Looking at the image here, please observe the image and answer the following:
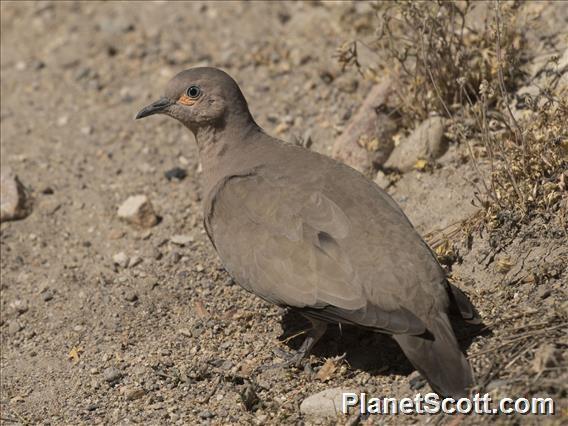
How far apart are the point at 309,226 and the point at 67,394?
1.92 metres

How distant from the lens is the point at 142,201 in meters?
6.85

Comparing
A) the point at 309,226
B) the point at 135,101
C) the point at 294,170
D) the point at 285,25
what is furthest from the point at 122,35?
the point at 309,226

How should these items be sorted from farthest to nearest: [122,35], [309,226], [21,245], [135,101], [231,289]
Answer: [122,35], [135,101], [21,245], [231,289], [309,226]

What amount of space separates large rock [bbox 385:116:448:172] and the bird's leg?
1.83 metres

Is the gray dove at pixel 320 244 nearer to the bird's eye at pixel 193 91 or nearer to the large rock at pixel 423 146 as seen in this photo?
the bird's eye at pixel 193 91

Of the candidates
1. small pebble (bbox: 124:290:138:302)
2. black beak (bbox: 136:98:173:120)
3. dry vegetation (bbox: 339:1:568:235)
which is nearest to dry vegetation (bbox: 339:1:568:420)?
dry vegetation (bbox: 339:1:568:235)

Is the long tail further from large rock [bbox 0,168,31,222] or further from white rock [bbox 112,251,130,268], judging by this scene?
large rock [bbox 0,168,31,222]

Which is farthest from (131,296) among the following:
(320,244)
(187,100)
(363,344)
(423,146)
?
(423,146)

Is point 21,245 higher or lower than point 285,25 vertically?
lower

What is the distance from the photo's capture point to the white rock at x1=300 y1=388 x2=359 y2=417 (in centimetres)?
458

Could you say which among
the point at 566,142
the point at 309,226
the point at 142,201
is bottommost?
the point at 142,201

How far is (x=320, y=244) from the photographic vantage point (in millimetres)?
4703

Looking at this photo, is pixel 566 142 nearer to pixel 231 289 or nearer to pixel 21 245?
pixel 231 289

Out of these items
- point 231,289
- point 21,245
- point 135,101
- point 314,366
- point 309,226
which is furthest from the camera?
point 135,101
